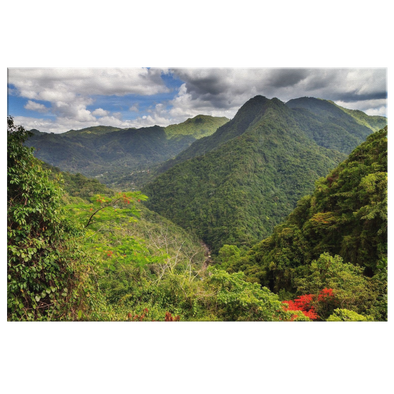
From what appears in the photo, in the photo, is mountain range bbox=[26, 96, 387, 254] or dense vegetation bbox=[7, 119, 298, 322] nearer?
dense vegetation bbox=[7, 119, 298, 322]

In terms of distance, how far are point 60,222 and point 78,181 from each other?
1748 inches

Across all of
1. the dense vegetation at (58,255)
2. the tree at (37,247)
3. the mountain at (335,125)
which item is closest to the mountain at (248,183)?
the mountain at (335,125)

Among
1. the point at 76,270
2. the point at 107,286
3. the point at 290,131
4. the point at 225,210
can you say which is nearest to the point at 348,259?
the point at 107,286

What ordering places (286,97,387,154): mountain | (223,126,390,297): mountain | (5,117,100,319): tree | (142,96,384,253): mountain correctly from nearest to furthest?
(5,117,100,319): tree
(223,126,390,297): mountain
(142,96,384,253): mountain
(286,97,387,154): mountain

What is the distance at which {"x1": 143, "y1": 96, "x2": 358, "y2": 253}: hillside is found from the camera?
47.2m

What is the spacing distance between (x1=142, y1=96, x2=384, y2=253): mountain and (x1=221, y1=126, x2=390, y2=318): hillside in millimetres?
25598

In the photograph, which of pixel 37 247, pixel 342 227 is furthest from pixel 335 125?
pixel 37 247

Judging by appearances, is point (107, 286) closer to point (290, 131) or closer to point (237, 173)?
point (237, 173)

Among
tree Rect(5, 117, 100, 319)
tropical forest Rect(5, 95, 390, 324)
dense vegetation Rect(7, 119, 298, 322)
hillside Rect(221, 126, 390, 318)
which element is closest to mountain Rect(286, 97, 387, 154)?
hillside Rect(221, 126, 390, 318)

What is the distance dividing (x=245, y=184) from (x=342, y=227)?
50.7 m

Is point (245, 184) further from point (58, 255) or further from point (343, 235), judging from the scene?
point (58, 255)

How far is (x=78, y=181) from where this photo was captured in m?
41.8

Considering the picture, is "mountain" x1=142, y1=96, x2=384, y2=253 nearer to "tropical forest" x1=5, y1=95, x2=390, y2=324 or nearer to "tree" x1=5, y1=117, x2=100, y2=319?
"tropical forest" x1=5, y1=95, x2=390, y2=324
